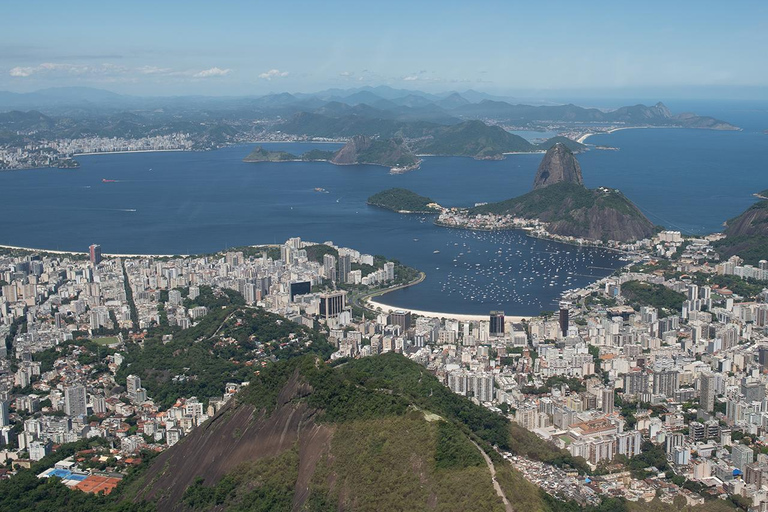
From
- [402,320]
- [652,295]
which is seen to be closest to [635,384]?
[402,320]

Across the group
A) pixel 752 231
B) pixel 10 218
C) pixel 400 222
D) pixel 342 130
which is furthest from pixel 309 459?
pixel 342 130

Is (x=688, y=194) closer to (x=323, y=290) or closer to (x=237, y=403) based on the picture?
(x=323, y=290)

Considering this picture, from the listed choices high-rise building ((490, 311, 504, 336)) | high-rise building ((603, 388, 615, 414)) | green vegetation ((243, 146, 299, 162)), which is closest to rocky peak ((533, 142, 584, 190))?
high-rise building ((490, 311, 504, 336))

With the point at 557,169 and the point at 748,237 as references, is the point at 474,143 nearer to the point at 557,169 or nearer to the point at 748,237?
the point at 557,169

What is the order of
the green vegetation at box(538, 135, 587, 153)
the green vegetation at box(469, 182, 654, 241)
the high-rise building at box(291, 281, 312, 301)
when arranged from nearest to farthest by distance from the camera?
1. the high-rise building at box(291, 281, 312, 301)
2. the green vegetation at box(469, 182, 654, 241)
3. the green vegetation at box(538, 135, 587, 153)

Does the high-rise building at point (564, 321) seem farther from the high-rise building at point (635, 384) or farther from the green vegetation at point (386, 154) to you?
the green vegetation at point (386, 154)

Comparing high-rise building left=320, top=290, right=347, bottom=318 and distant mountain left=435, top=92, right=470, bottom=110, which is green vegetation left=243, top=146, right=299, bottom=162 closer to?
high-rise building left=320, top=290, right=347, bottom=318
